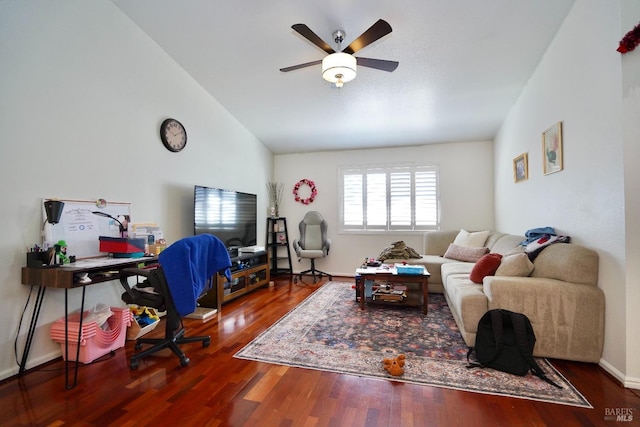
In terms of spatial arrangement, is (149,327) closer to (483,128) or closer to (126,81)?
(126,81)

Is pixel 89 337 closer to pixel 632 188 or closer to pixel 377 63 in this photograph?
pixel 377 63

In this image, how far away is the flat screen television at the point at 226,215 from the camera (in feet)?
11.8

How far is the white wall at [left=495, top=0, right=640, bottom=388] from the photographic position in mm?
1868

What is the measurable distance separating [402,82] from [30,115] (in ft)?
11.3

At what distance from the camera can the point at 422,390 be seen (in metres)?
1.81

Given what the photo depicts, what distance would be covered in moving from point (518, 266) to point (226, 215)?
3328mm

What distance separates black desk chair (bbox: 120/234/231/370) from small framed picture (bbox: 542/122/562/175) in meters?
3.03

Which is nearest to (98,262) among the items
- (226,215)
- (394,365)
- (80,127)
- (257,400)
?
(80,127)

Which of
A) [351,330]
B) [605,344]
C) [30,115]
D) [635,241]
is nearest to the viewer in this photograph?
[635,241]

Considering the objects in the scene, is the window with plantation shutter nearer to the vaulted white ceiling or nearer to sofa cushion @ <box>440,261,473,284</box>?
the vaulted white ceiling

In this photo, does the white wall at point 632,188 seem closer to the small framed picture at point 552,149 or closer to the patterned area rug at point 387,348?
the patterned area rug at point 387,348

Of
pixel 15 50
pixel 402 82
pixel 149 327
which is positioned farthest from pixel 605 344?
pixel 15 50

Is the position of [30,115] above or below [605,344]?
above

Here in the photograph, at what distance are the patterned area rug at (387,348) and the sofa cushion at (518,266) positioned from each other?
2.13ft
